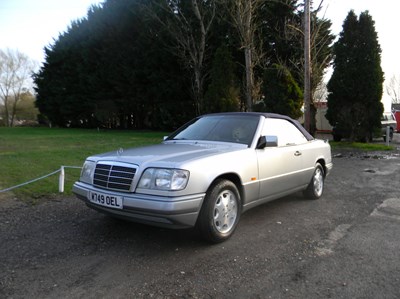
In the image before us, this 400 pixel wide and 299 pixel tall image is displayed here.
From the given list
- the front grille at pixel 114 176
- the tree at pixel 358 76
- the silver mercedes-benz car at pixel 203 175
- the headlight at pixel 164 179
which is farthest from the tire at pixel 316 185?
the tree at pixel 358 76

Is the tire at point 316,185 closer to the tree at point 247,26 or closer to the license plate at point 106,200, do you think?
the license plate at point 106,200

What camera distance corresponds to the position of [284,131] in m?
5.57

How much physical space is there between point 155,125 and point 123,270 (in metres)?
24.9

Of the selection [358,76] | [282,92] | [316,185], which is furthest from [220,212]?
[358,76]

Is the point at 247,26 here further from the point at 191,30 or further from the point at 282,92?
the point at 191,30

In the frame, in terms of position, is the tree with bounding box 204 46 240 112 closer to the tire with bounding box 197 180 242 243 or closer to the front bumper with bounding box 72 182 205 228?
the tire with bounding box 197 180 242 243

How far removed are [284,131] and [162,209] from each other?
2830 mm

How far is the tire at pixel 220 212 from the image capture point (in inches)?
151

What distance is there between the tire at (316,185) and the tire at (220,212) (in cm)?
235

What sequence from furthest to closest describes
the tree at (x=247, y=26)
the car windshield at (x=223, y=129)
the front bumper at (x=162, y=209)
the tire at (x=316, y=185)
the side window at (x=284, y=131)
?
the tree at (x=247, y=26) → the tire at (x=316, y=185) → the side window at (x=284, y=131) → the car windshield at (x=223, y=129) → the front bumper at (x=162, y=209)

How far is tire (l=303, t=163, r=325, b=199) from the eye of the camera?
6.16 meters

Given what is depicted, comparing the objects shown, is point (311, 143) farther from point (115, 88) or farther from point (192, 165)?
point (115, 88)

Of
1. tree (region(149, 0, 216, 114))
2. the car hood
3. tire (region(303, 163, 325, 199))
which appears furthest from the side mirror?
tree (region(149, 0, 216, 114))

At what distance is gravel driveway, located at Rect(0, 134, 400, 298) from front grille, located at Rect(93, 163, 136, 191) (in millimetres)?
712
